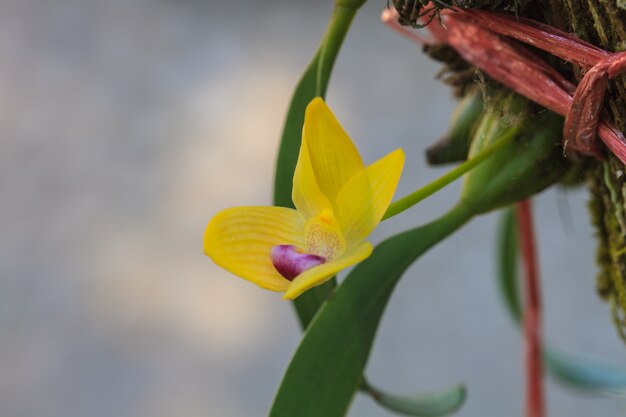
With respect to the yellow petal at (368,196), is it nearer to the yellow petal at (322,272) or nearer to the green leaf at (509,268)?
the yellow petal at (322,272)

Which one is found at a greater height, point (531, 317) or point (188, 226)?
point (188, 226)

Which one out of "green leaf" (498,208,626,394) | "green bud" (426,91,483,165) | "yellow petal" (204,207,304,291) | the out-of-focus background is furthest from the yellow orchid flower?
the out-of-focus background

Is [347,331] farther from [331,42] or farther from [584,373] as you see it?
[584,373]

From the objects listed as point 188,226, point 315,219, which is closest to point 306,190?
point 315,219

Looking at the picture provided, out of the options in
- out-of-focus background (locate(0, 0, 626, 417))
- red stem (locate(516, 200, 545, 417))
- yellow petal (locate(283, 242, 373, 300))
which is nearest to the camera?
yellow petal (locate(283, 242, 373, 300))

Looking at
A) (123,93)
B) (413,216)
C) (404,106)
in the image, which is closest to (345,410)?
(413,216)

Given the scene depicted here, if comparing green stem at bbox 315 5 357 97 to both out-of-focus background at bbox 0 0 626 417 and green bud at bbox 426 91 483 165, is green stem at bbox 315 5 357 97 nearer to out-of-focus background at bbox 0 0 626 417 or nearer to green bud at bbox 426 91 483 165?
green bud at bbox 426 91 483 165

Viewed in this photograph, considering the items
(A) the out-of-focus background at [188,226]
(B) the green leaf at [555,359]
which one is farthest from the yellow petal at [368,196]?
(A) the out-of-focus background at [188,226]
